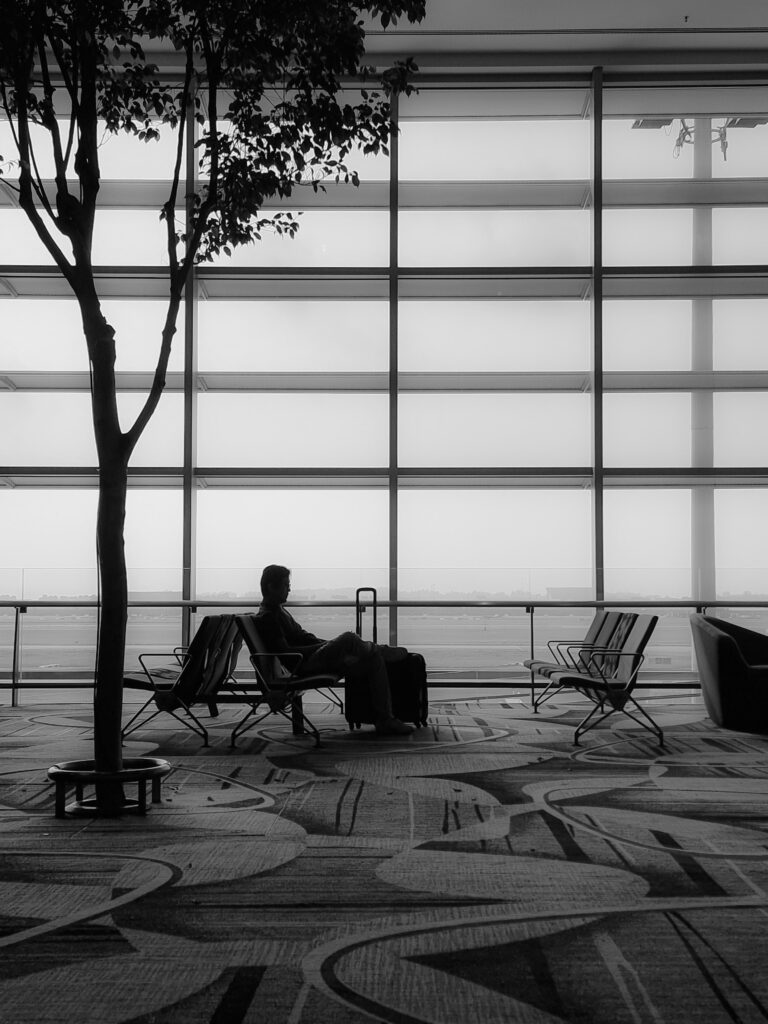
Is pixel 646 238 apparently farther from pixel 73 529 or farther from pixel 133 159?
pixel 73 529

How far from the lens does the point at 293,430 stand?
8609mm

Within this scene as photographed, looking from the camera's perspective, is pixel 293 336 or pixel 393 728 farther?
pixel 293 336

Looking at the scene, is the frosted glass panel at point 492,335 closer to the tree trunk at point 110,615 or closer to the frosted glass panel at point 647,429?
the frosted glass panel at point 647,429

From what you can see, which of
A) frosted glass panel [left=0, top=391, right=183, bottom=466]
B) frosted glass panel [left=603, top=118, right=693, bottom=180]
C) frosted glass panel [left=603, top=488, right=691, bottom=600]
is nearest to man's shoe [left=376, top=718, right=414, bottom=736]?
frosted glass panel [left=603, top=488, right=691, bottom=600]

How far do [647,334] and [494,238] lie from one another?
5.19ft

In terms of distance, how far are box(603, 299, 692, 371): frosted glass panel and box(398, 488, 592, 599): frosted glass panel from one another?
1.24 m

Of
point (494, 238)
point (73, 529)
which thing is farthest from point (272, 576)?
point (494, 238)

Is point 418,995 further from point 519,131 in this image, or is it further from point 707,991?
point 519,131

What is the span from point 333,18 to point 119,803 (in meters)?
3.14

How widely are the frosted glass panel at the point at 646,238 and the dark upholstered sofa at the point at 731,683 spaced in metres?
3.67

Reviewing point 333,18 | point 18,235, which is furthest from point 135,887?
point 18,235

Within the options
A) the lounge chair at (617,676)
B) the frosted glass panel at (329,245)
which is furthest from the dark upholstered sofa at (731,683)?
the frosted glass panel at (329,245)

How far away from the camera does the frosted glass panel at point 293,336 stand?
865 cm

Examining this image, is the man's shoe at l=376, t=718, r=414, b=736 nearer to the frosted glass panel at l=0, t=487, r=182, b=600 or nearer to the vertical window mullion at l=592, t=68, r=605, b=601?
the vertical window mullion at l=592, t=68, r=605, b=601
